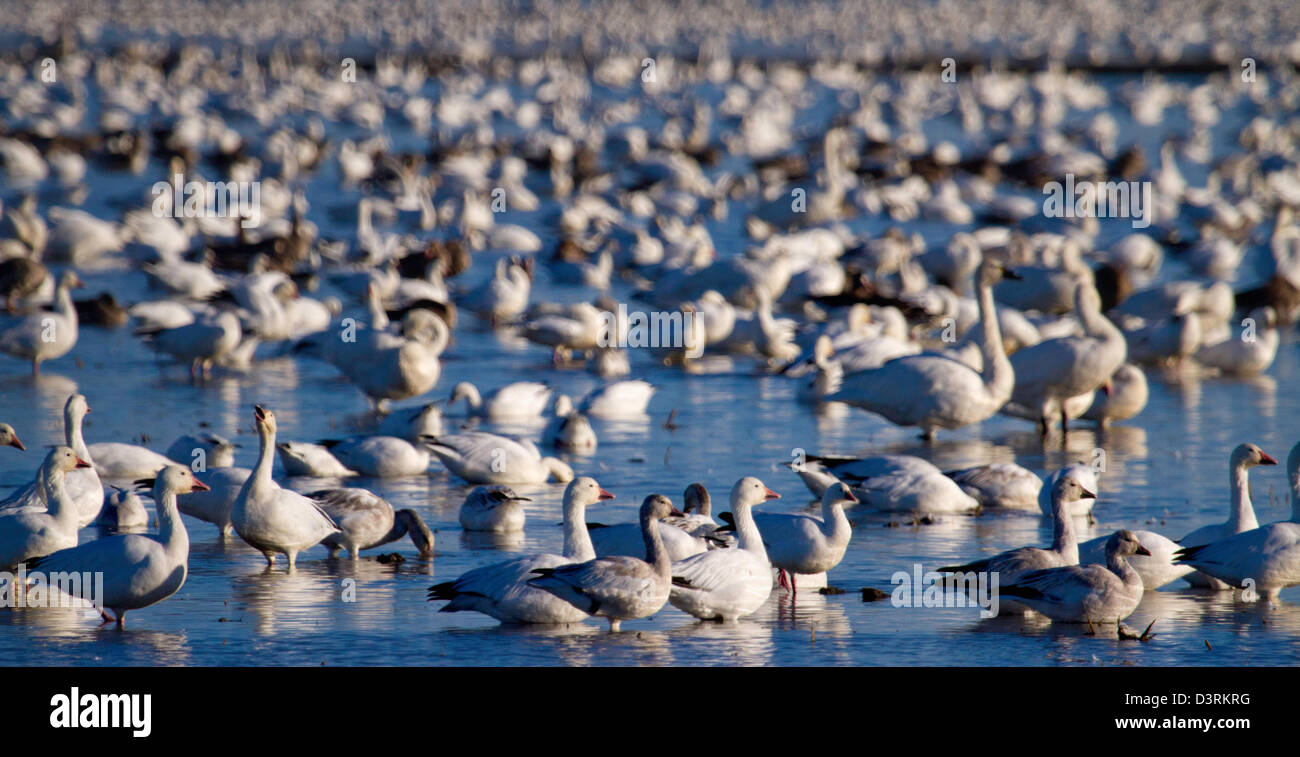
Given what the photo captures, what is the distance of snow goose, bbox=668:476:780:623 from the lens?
7.05m

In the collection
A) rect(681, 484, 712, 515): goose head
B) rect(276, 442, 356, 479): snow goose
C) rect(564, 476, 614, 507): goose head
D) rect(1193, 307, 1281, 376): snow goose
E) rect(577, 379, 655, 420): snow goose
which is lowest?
rect(681, 484, 712, 515): goose head

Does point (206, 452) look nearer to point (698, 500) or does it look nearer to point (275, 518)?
point (275, 518)

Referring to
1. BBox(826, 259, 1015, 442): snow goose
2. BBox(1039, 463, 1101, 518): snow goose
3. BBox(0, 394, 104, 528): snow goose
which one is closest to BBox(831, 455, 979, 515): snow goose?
BBox(1039, 463, 1101, 518): snow goose

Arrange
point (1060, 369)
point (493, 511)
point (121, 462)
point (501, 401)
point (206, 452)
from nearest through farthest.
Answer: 1. point (493, 511)
2. point (121, 462)
3. point (206, 452)
4. point (1060, 369)
5. point (501, 401)

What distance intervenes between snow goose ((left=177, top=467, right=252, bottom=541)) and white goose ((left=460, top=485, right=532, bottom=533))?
1.11m

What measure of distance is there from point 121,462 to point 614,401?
3.96 meters

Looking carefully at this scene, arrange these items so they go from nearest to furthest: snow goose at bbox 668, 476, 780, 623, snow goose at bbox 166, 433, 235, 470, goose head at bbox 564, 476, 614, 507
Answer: snow goose at bbox 668, 476, 780, 623, goose head at bbox 564, 476, 614, 507, snow goose at bbox 166, 433, 235, 470

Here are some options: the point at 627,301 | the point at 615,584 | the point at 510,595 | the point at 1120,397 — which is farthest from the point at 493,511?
the point at 627,301

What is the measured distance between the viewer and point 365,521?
816 cm

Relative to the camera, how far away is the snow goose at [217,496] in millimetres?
8492

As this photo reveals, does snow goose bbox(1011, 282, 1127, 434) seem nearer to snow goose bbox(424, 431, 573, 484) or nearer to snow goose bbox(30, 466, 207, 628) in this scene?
snow goose bbox(424, 431, 573, 484)

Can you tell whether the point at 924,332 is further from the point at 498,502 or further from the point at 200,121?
the point at 200,121

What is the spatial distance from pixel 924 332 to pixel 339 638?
10970 millimetres

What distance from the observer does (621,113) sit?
42.4 metres
